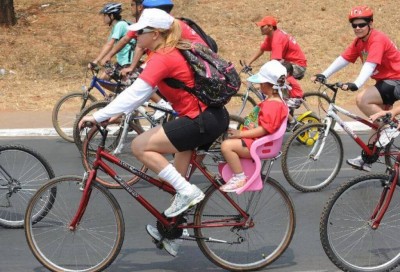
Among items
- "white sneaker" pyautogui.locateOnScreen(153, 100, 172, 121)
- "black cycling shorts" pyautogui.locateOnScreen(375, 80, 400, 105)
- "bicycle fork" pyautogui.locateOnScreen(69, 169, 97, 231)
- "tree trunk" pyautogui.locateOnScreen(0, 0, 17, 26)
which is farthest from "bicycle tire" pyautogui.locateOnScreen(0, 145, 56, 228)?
"tree trunk" pyautogui.locateOnScreen(0, 0, 17, 26)

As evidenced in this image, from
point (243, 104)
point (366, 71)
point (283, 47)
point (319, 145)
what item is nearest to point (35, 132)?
point (243, 104)

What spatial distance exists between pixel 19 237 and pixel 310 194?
3096mm

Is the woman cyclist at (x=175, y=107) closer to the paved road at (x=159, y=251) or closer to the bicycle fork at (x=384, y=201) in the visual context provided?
the paved road at (x=159, y=251)

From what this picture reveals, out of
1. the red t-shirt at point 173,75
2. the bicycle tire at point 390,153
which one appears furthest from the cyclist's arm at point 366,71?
the red t-shirt at point 173,75

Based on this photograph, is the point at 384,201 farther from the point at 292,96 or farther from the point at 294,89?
the point at 294,89

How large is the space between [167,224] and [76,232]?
674 mm

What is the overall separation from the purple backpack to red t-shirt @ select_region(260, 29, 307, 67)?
17.4 feet

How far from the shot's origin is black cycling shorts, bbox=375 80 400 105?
27.3 feet

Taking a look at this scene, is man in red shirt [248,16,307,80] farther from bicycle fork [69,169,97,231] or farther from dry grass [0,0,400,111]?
bicycle fork [69,169,97,231]

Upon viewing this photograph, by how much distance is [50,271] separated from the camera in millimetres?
5914

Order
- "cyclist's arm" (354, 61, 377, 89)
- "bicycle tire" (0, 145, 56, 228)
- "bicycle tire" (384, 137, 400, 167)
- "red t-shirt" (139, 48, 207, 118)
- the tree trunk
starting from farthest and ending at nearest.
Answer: the tree trunk < "bicycle tire" (384, 137, 400, 167) < "cyclist's arm" (354, 61, 377, 89) < "bicycle tire" (0, 145, 56, 228) < "red t-shirt" (139, 48, 207, 118)

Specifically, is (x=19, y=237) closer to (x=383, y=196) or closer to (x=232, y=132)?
(x=232, y=132)

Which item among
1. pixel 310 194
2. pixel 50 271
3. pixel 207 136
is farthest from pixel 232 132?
pixel 310 194

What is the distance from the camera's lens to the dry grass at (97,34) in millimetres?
15195
